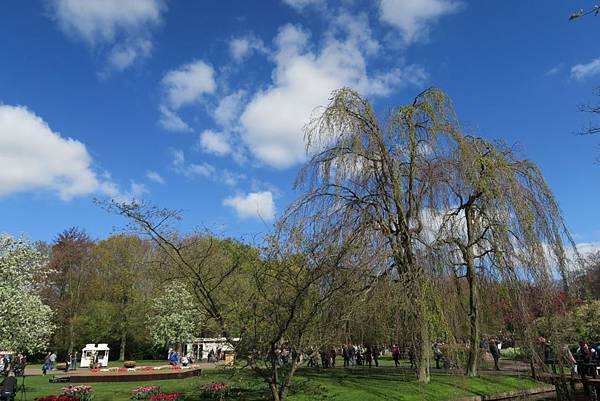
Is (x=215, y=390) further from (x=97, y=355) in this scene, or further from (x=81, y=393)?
(x=97, y=355)

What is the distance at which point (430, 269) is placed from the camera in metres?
14.6

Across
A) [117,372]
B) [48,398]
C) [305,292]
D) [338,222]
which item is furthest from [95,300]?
[305,292]

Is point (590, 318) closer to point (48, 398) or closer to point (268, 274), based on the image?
point (268, 274)

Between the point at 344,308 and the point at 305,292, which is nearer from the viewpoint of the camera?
the point at 305,292

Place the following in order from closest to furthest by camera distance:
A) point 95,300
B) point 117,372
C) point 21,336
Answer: point 21,336 < point 117,372 < point 95,300

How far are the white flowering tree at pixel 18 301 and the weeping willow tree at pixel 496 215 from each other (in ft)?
56.5

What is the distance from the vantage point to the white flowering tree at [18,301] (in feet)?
65.1

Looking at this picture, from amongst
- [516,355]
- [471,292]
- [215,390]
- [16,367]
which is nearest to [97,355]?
[16,367]

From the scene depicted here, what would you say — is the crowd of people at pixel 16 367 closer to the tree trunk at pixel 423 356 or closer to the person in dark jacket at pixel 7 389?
the person in dark jacket at pixel 7 389

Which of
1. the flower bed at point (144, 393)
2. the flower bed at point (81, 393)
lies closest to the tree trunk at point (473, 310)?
the flower bed at point (144, 393)

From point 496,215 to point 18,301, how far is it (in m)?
19.1

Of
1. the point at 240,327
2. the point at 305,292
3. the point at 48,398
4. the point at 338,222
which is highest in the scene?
the point at 338,222

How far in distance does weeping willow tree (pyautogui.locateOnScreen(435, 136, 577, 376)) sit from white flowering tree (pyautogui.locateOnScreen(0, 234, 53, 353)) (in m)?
17.2

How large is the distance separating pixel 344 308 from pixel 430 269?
140 inches
